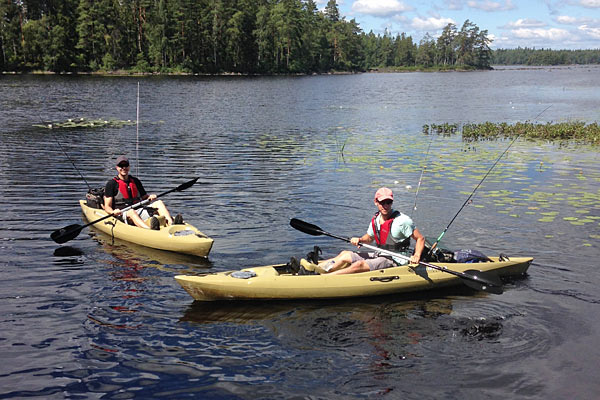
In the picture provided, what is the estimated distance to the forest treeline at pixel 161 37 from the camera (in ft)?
260

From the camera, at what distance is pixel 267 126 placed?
31.8 m

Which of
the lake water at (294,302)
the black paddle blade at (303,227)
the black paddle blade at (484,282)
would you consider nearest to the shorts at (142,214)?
the lake water at (294,302)

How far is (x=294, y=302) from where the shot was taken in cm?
858

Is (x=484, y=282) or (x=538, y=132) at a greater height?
(x=538, y=132)

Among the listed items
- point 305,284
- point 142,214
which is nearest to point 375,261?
point 305,284

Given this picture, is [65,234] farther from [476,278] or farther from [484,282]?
[484,282]

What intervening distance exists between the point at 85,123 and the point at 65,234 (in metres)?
21.8

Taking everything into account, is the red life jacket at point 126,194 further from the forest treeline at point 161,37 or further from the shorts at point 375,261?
the forest treeline at point 161,37

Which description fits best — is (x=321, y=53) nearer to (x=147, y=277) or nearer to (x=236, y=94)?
(x=236, y=94)

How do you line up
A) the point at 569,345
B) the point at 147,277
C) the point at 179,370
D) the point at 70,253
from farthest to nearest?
the point at 70,253 < the point at 147,277 < the point at 569,345 < the point at 179,370

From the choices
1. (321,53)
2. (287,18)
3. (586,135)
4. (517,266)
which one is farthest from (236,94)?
(321,53)

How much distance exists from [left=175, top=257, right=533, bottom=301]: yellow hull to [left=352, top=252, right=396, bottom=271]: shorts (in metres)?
0.14

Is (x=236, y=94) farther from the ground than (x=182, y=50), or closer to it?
closer to it

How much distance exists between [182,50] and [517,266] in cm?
9199
